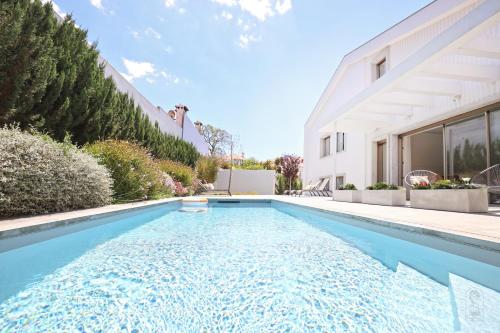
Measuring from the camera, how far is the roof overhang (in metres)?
4.34

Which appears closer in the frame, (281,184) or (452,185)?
(452,185)

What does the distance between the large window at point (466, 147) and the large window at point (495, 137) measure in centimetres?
25

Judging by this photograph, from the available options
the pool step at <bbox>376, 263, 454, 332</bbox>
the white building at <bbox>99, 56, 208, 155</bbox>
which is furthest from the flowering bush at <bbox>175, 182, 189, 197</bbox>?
the pool step at <bbox>376, 263, 454, 332</bbox>

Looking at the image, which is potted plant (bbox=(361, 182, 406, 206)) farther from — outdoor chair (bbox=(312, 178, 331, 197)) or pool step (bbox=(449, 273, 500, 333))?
outdoor chair (bbox=(312, 178, 331, 197))

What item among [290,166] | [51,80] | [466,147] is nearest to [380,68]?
[466,147]

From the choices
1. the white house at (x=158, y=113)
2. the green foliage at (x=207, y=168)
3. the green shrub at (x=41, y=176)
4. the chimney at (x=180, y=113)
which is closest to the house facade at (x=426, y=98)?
the green shrub at (x=41, y=176)

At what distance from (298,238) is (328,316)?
93.5 inches

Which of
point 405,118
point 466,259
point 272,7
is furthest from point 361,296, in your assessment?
point 272,7

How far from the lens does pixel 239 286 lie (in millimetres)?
2146

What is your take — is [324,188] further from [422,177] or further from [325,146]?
[422,177]

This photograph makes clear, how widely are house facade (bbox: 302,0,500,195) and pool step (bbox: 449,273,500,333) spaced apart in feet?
12.3

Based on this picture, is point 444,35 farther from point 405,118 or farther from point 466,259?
point 405,118

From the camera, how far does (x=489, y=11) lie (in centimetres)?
378

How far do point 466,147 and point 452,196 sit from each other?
2785 mm
